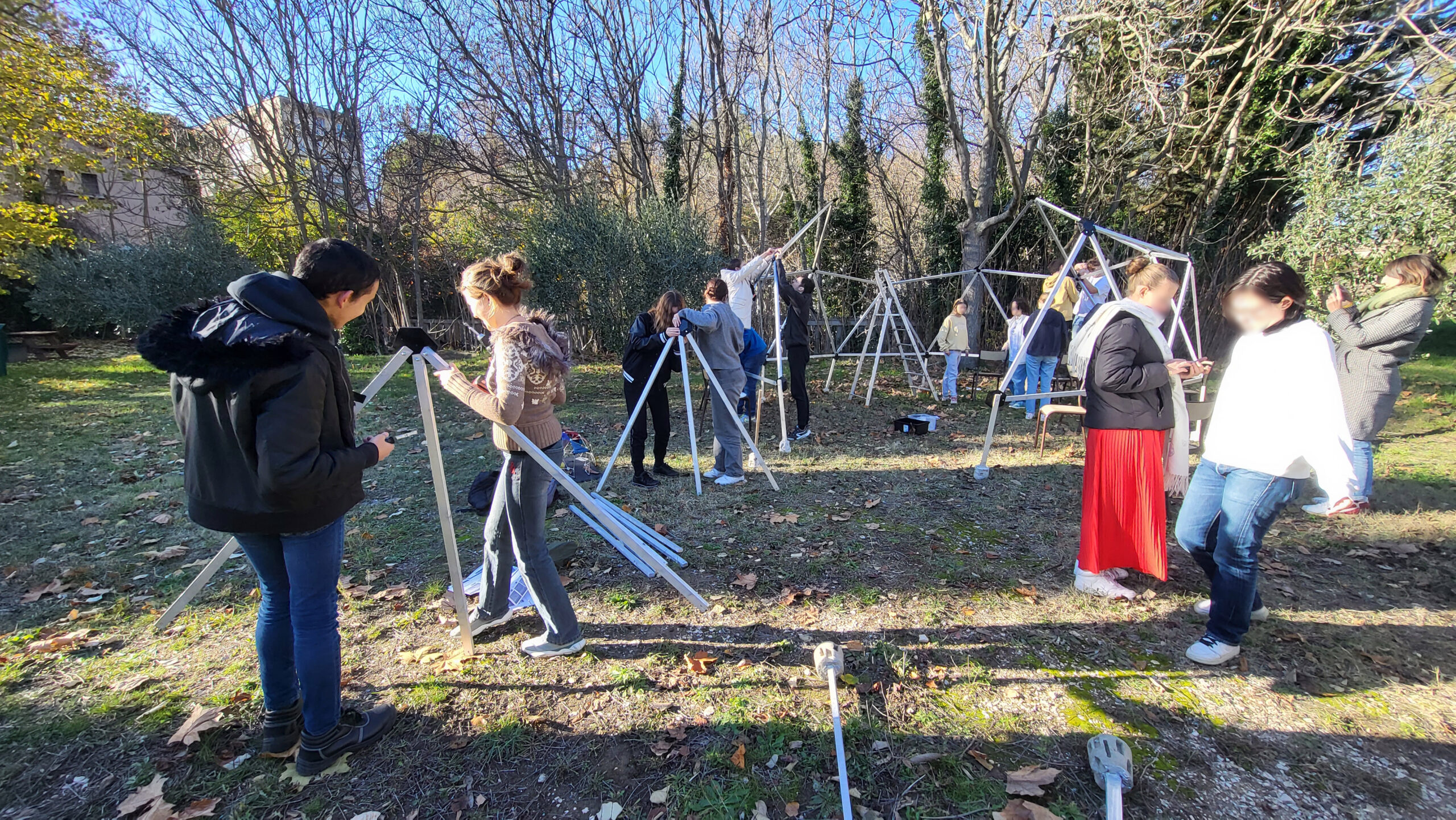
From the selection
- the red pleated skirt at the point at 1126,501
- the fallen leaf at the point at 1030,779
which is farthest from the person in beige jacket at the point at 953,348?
the fallen leaf at the point at 1030,779

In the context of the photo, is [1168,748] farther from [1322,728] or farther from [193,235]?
A: [193,235]

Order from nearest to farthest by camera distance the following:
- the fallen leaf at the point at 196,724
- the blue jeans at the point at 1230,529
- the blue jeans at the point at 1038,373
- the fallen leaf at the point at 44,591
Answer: the fallen leaf at the point at 196,724, the blue jeans at the point at 1230,529, the fallen leaf at the point at 44,591, the blue jeans at the point at 1038,373

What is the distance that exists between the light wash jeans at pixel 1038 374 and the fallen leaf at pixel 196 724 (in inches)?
364

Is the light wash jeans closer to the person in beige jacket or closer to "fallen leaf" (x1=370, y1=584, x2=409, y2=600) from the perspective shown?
the person in beige jacket

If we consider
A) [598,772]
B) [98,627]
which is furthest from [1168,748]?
[98,627]

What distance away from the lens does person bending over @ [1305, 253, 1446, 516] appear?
15.3ft

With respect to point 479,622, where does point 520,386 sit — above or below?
above

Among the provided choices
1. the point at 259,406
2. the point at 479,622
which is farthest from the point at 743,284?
the point at 259,406

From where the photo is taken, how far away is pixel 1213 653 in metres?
3.15

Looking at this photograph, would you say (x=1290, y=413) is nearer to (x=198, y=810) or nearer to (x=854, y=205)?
(x=198, y=810)

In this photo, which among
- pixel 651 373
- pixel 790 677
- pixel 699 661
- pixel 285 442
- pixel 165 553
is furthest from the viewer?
pixel 651 373

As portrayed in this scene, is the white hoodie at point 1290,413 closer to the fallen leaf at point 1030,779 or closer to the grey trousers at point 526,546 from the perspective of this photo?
the fallen leaf at point 1030,779

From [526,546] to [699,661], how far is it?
1.10 metres

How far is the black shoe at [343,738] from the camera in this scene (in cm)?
251
